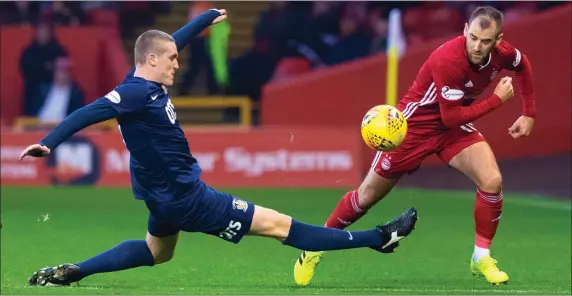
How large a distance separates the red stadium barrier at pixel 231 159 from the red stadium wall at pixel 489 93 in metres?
0.87

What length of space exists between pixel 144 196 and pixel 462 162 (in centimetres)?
261

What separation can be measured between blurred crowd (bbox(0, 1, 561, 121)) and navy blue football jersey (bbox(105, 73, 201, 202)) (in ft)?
39.0

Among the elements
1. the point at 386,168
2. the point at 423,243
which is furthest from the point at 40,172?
the point at 386,168

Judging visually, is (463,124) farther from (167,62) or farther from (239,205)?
(167,62)

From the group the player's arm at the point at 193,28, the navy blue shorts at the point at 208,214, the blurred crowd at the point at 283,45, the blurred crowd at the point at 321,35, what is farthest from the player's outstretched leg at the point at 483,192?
the blurred crowd at the point at 321,35

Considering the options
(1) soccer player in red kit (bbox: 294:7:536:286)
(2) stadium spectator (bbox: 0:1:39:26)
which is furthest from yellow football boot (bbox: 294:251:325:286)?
(2) stadium spectator (bbox: 0:1:39:26)

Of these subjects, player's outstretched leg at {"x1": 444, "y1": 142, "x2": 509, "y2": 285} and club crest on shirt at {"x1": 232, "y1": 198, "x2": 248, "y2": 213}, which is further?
player's outstretched leg at {"x1": 444, "y1": 142, "x2": 509, "y2": 285}

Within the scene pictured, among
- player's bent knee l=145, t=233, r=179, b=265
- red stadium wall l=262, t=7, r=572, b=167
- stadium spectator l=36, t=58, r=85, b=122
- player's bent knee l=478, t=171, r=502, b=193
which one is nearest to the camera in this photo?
player's bent knee l=145, t=233, r=179, b=265

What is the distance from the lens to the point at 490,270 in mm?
8445

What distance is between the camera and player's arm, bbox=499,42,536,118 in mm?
8685

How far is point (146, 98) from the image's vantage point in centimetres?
713

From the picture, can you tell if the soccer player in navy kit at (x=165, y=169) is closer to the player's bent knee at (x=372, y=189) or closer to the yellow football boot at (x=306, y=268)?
the yellow football boot at (x=306, y=268)

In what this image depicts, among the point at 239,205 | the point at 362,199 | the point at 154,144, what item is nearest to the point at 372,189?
the point at 362,199

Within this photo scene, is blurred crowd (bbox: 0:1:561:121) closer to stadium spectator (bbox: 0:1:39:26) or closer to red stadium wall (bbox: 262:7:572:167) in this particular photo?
red stadium wall (bbox: 262:7:572:167)
